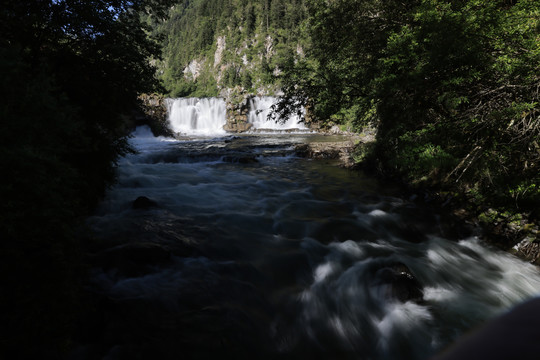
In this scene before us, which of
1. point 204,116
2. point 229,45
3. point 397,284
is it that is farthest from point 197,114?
point 229,45

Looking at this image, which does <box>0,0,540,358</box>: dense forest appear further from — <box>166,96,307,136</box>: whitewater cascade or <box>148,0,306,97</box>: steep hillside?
<box>148,0,306,97</box>: steep hillside

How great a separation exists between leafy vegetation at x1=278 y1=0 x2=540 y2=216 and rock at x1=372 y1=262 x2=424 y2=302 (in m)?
3.15

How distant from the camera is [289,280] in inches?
203

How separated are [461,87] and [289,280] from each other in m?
6.29

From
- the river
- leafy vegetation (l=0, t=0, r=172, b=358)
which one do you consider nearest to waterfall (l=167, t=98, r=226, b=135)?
the river

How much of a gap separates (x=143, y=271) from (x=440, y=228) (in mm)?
7087

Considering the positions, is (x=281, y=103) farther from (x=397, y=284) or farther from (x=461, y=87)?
(x=397, y=284)

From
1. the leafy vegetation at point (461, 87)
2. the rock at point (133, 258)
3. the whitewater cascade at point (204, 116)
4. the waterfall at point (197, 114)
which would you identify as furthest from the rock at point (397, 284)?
the waterfall at point (197, 114)

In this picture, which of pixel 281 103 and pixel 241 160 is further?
pixel 241 160

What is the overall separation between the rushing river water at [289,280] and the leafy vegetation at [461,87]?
4.98 feet

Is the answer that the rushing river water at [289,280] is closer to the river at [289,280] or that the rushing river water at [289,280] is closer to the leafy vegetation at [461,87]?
the river at [289,280]

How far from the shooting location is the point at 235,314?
4137mm

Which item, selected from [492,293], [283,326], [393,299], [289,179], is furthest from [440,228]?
[289,179]

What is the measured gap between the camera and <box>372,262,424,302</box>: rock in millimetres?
4422
